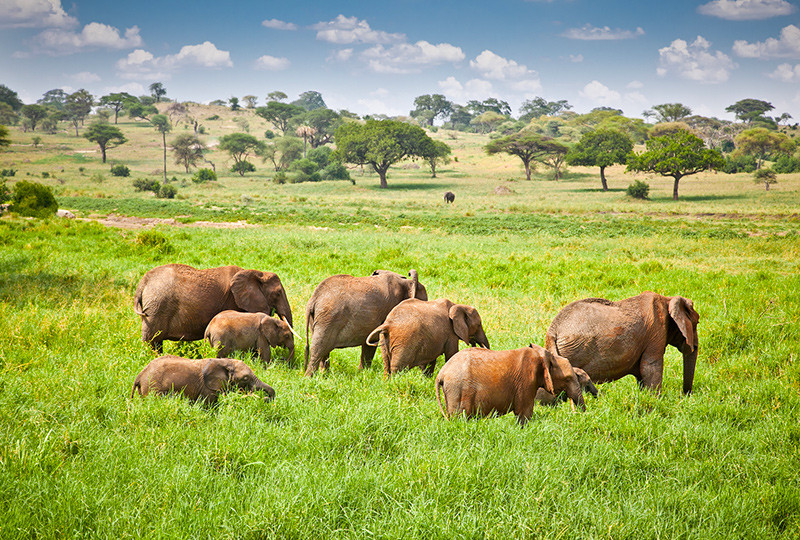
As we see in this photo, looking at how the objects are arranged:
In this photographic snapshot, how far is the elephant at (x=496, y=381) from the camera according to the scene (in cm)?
535

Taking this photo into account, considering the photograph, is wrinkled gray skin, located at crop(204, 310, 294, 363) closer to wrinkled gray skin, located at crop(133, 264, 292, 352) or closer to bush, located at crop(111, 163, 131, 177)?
wrinkled gray skin, located at crop(133, 264, 292, 352)

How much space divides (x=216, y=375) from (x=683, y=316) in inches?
221

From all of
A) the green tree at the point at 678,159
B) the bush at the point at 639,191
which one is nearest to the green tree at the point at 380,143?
the green tree at the point at 678,159

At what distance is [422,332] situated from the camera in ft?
21.7

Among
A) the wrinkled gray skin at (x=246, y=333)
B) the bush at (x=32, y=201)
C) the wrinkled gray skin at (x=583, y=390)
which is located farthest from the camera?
the bush at (x=32, y=201)

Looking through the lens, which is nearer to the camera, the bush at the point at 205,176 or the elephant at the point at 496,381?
the elephant at the point at 496,381

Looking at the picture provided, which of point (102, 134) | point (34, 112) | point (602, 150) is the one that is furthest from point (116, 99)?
point (602, 150)

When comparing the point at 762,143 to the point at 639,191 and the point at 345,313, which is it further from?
the point at 345,313

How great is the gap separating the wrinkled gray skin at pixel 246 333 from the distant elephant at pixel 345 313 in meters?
0.43

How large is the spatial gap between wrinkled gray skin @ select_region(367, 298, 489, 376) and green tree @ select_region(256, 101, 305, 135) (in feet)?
387

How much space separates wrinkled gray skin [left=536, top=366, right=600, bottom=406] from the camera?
6133mm

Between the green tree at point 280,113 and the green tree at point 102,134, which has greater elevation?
the green tree at point 280,113

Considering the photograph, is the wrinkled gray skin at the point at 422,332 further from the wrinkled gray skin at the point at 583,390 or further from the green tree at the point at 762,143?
the green tree at the point at 762,143

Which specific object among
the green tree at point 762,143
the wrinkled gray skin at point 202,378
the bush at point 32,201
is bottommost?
the wrinkled gray skin at point 202,378
